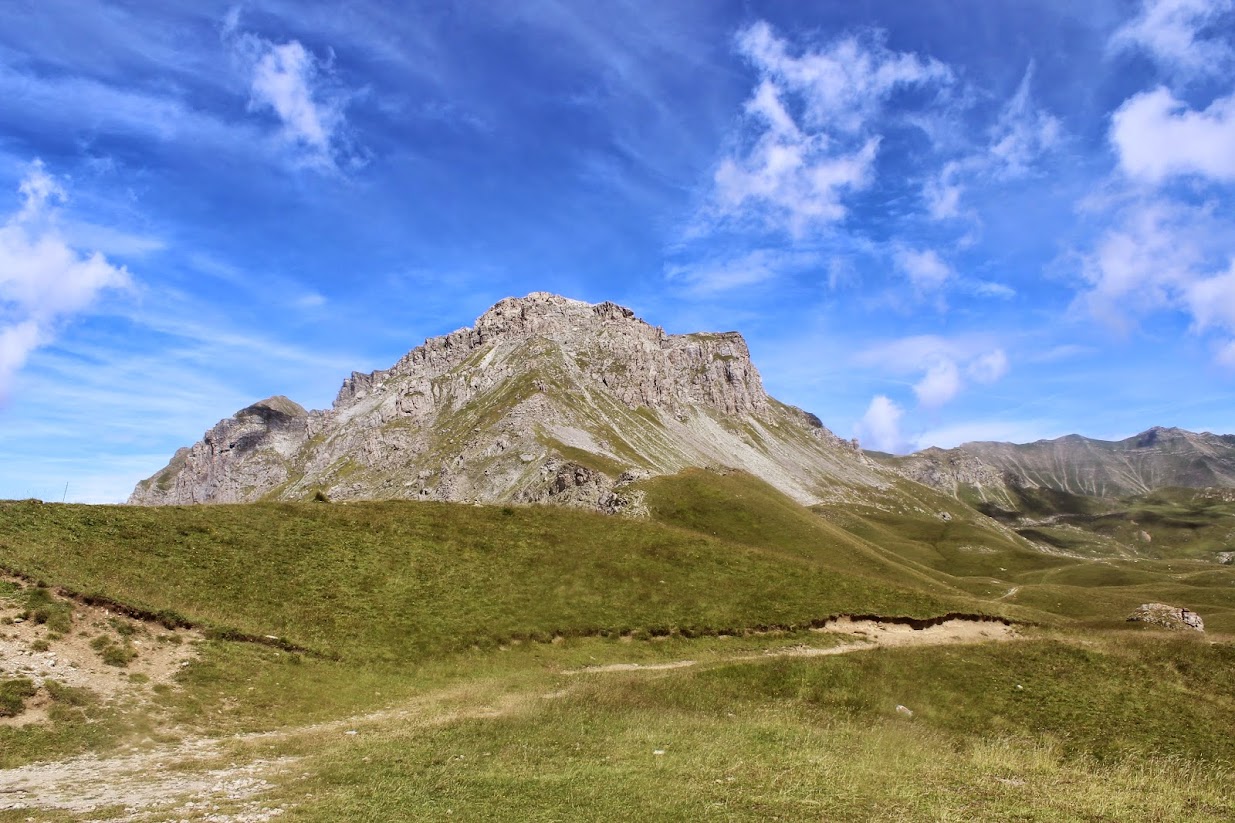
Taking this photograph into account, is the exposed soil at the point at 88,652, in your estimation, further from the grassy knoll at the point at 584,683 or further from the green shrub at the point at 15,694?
the grassy knoll at the point at 584,683

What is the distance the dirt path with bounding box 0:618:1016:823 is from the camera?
703 inches

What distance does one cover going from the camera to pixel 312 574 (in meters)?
45.1

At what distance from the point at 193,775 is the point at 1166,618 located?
72.3m

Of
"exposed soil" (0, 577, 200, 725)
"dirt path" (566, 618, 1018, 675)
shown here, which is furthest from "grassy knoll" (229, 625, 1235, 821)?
"exposed soil" (0, 577, 200, 725)

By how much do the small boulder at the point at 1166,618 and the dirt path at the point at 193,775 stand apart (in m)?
55.2

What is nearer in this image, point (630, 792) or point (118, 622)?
point (630, 792)

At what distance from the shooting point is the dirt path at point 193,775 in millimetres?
17844

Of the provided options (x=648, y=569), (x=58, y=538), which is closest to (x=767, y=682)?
(x=648, y=569)

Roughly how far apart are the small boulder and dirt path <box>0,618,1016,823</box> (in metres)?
55.2

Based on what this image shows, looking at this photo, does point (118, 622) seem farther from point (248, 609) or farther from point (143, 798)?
point (143, 798)

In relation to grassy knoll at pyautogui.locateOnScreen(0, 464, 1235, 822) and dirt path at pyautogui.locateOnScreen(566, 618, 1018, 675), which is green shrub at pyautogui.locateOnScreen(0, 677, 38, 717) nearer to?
grassy knoll at pyautogui.locateOnScreen(0, 464, 1235, 822)

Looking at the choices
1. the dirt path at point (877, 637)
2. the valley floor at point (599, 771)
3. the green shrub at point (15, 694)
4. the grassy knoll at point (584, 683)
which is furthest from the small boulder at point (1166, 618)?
the green shrub at point (15, 694)

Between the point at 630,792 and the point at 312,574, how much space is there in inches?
1322

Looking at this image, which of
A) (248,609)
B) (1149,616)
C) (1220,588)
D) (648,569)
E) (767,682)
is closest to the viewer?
(767,682)
